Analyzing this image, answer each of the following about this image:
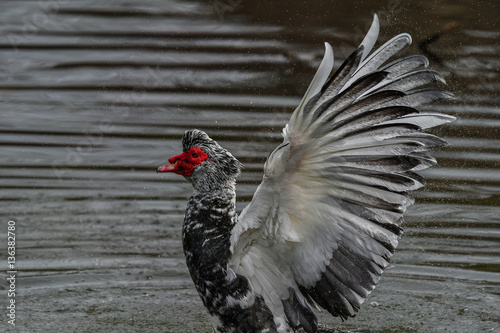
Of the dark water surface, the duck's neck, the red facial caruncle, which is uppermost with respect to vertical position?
the red facial caruncle

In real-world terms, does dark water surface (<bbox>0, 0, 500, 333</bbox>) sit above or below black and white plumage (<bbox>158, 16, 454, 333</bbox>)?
below

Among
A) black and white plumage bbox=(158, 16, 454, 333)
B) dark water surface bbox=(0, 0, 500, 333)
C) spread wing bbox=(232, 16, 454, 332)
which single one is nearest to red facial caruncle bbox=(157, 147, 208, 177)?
black and white plumage bbox=(158, 16, 454, 333)

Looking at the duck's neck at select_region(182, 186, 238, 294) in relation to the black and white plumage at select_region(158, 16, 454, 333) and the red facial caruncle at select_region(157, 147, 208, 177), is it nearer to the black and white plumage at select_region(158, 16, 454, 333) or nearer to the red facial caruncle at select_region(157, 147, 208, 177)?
the black and white plumage at select_region(158, 16, 454, 333)

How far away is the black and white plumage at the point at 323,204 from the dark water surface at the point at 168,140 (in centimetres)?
100

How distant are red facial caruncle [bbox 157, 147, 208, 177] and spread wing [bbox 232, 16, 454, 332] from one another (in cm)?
59

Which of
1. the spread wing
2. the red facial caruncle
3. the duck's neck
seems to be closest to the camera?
the spread wing

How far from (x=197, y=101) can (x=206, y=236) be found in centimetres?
385

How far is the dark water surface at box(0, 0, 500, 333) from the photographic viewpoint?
5.50 metres

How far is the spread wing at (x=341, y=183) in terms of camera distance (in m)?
3.71

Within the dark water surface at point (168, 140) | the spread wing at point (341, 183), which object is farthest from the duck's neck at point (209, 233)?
the dark water surface at point (168, 140)

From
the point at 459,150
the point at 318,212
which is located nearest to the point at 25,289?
the point at 318,212

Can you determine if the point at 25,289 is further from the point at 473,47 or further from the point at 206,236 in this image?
the point at 473,47

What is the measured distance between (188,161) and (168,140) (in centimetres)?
291

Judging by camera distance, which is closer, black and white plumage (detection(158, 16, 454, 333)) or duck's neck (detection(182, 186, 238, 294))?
black and white plumage (detection(158, 16, 454, 333))
